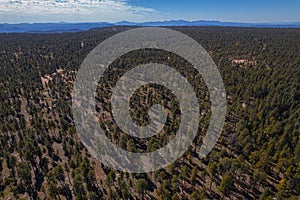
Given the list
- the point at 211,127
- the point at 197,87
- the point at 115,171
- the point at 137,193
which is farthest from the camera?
the point at 197,87

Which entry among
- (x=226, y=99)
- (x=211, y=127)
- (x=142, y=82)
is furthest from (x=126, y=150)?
(x=142, y=82)

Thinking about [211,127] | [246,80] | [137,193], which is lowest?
[137,193]

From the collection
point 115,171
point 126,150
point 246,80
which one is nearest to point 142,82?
point 246,80

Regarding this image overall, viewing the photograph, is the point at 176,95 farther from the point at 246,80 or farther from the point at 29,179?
the point at 29,179

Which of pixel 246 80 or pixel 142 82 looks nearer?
pixel 246 80

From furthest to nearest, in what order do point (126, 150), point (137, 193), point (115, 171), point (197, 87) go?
point (197, 87) → point (126, 150) → point (115, 171) → point (137, 193)

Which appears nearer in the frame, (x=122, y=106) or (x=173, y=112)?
(x=173, y=112)

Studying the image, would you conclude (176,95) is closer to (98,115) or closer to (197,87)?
(197,87)

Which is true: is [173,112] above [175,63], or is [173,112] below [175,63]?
below

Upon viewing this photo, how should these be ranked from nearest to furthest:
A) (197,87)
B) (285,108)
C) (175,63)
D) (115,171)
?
(115,171) < (285,108) < (197,87) < (175,63)
